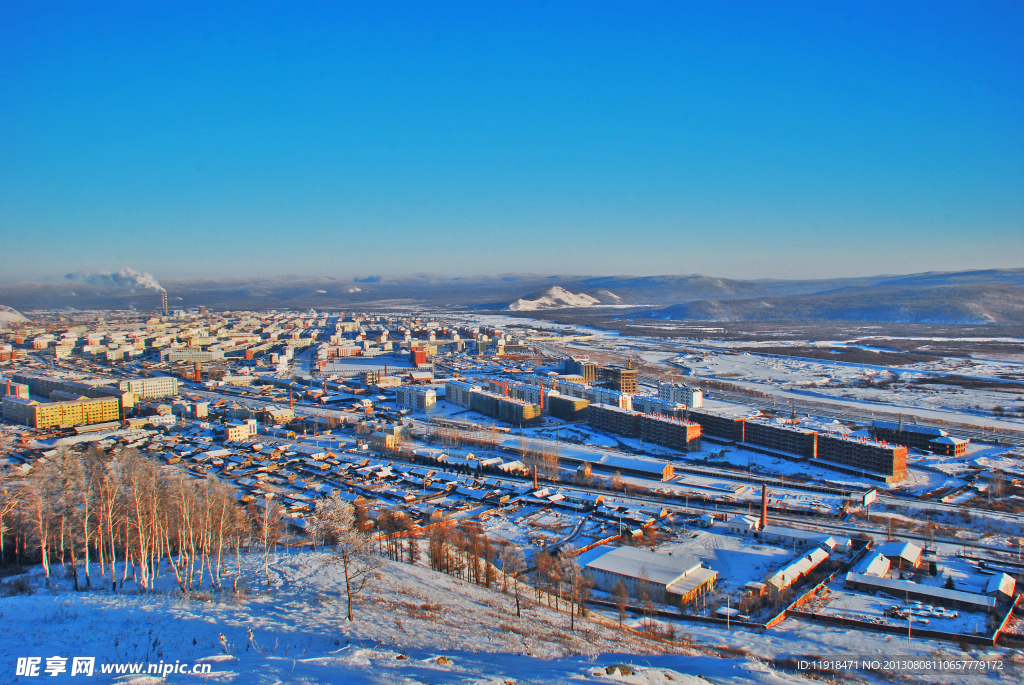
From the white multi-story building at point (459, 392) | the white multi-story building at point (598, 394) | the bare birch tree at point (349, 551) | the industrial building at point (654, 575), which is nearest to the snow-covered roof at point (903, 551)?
the industrial building at point (654, 575)

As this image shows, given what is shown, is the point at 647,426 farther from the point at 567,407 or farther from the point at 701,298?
the point at 701,298

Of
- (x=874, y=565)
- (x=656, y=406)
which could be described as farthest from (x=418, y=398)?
(x=874, y=565)

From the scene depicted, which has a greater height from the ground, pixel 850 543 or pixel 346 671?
pixel 346 671

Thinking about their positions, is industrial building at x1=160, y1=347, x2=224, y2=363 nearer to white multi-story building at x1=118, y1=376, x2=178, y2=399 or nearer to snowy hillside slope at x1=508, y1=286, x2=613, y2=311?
white multi-story building at x1=118, y1=376, x2=178, y2=399

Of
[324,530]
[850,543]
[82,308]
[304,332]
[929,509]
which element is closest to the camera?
[324,530]

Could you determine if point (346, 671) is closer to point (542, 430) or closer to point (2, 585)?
point (2, 585)

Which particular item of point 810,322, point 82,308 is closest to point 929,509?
point 810,322

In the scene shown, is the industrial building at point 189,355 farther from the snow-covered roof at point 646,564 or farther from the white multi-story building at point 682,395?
the snow-covered roof at point 646,564

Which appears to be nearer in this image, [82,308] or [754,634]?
[754,634]
